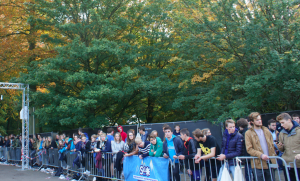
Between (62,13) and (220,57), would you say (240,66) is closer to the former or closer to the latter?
(220,57)

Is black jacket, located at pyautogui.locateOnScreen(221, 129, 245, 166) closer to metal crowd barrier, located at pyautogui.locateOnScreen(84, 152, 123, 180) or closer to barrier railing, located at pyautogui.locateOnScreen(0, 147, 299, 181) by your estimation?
barrier railing, located at pyautogui.locateOnScreen(0, 147, 299, 181)

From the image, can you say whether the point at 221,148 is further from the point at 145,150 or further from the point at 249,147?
the point at 145,150

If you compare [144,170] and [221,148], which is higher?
[221,148]

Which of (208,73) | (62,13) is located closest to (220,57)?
(208,73)

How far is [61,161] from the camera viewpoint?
41.2 ft

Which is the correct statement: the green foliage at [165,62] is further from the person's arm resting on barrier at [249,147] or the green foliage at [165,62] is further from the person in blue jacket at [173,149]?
the person's arm resting on barrier at [249,147]

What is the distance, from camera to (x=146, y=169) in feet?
24.6

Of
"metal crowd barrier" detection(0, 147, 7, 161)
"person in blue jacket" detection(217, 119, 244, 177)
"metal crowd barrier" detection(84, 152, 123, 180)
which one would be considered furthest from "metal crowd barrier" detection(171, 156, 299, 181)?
"metal crowd barrier" detection(0, 147, 7, 161)

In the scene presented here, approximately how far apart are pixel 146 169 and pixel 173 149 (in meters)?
1.15

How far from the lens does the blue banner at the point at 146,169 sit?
7.00 m

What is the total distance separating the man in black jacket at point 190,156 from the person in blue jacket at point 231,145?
2.84 feet

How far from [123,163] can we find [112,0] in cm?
1450

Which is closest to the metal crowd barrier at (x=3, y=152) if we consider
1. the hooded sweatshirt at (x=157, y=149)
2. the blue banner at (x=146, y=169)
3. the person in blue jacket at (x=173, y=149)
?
the blue banner at (x=146, y=169)

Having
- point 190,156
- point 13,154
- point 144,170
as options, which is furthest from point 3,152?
point 190,156
